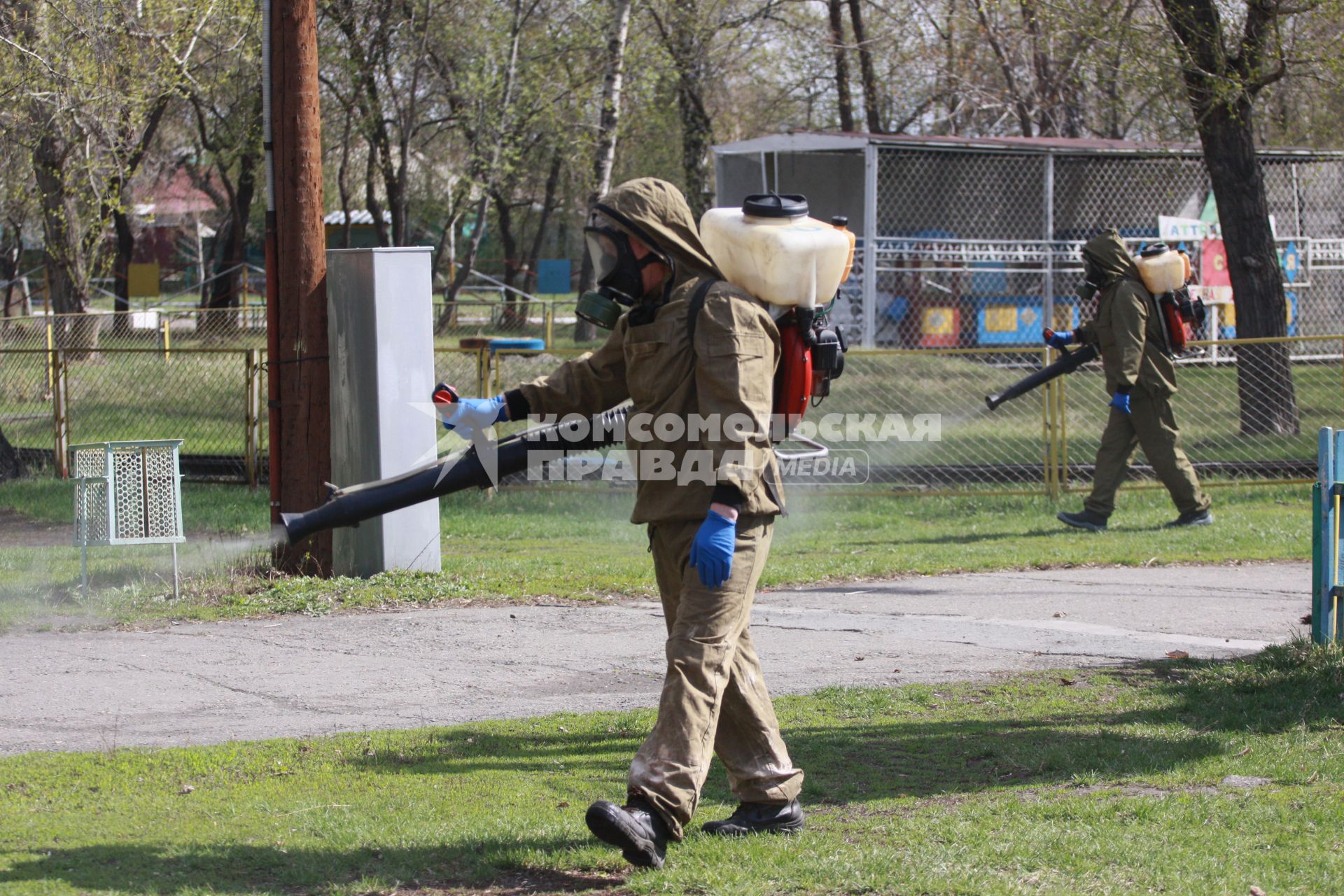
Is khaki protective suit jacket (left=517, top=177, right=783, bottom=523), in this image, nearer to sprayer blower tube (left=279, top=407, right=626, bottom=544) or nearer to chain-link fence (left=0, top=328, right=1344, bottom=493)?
sprayer blower tube (left=279, top=407, right=626, bottom=544)

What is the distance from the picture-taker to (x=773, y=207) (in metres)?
4.15

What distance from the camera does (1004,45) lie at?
923 inches

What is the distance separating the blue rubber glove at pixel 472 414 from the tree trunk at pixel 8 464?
36.9ft

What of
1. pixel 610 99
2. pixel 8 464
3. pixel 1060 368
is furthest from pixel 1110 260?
pixel 610 99

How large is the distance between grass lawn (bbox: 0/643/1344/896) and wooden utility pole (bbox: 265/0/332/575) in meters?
3.62

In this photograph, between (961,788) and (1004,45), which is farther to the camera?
(1004,45)

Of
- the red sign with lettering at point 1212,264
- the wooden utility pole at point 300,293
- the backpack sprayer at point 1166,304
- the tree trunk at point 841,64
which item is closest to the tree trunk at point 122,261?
the tree trunk at point 841,64

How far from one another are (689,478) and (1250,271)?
13016 millimetres

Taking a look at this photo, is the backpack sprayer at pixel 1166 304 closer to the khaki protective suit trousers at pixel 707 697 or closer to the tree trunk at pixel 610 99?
the khaki protective suit trousers at pixel 707 697

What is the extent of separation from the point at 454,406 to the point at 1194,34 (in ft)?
38.9

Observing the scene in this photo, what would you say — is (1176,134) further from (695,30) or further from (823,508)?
(823,508)

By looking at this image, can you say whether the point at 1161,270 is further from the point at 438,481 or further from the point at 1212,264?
the point at 1212,264

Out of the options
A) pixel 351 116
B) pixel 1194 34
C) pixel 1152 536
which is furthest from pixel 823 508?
pixel 351 116

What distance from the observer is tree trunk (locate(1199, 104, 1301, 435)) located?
14.2 metres
